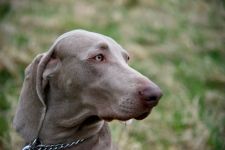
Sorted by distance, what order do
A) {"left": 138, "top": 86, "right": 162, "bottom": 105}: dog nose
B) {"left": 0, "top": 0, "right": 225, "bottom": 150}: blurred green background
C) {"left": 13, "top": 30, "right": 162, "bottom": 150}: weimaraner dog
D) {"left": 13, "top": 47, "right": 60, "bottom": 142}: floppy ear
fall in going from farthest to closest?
1. {"left": 0, "top": 0, "right": 225, "bottom": 150}: blurred green background
2. {"left": 13, "top": 47, "right": 60, "bottom": 142}: floppy ear
3. {"left": 13, "top": 30, "right": 162, "bottom": 150}: weimaraner dog
4. {"left": 138, "top": 86, "right": 162, "bottom": 105}: dog nose

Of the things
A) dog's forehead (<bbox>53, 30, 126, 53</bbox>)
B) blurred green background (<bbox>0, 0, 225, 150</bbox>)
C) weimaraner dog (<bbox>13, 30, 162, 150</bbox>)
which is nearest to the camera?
weimaraner dog (<bbox>13, 30, 162, 150</bbox>)

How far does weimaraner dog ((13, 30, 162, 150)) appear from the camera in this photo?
4859 millimetres

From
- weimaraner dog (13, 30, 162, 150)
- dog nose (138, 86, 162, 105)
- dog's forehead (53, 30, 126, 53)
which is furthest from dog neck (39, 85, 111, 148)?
dog nose (138, 86, 162, 105)

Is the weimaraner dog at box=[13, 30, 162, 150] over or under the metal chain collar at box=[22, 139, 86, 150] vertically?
over

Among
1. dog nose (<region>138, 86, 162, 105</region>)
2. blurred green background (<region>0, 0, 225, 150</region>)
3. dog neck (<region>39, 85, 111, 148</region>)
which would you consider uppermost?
dog nose (<region>138, 86, 162, 105</region>)

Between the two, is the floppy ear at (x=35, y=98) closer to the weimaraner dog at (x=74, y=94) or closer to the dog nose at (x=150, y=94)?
the weimaraner dog at (x=74, y=94)

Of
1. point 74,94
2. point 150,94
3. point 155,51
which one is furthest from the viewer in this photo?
point 155,51

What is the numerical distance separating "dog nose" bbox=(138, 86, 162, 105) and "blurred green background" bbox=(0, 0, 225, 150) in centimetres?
244

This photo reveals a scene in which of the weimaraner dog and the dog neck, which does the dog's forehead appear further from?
the dog neck

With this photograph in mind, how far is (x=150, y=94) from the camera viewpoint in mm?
4547

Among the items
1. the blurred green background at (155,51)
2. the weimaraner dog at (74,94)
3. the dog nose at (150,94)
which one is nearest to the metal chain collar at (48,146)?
the weimaraner dog at (74,94)

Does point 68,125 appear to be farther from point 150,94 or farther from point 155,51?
point 155,51

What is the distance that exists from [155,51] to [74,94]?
6.75 metres

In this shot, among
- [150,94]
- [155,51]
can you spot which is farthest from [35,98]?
[155,51]
